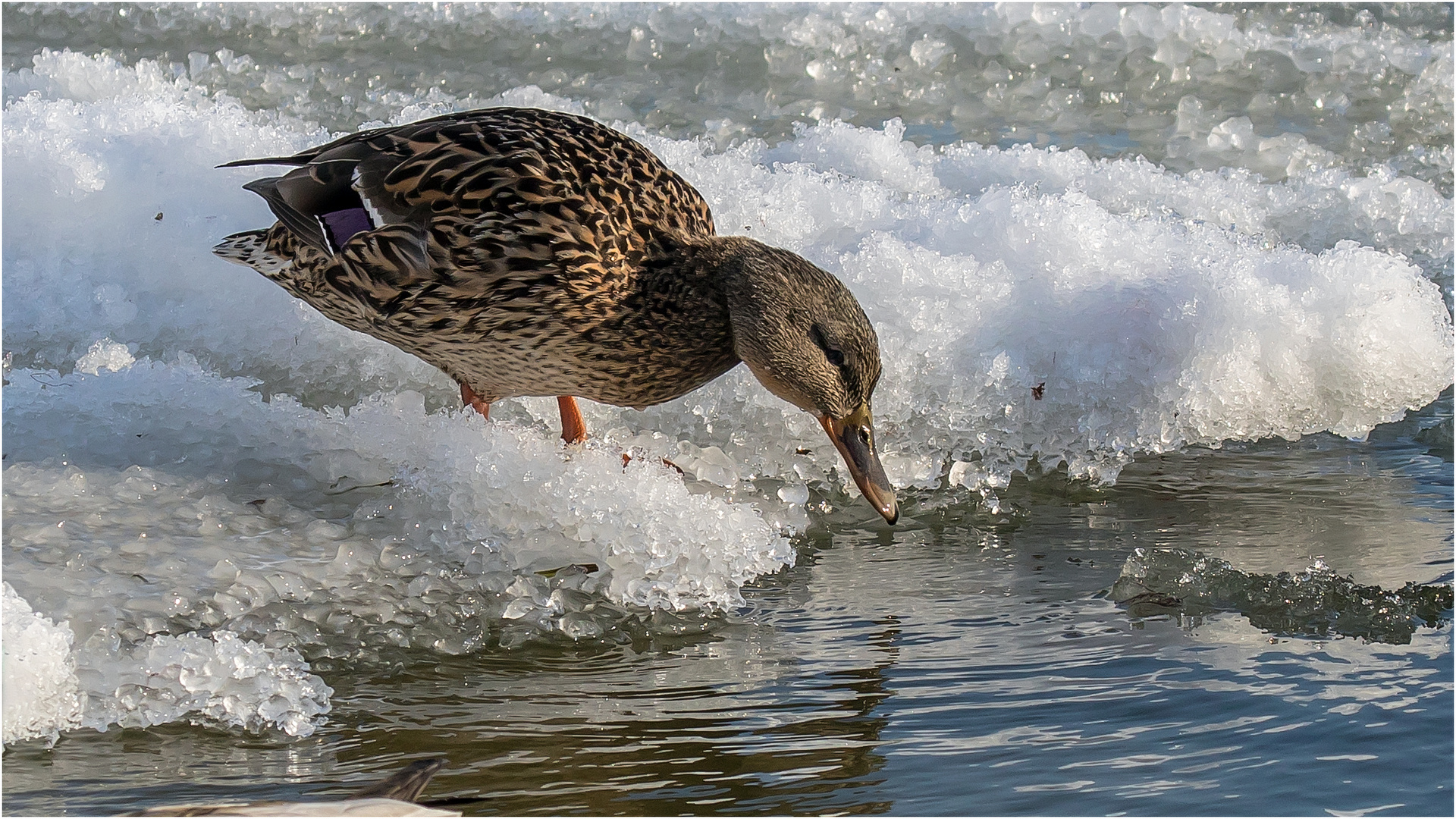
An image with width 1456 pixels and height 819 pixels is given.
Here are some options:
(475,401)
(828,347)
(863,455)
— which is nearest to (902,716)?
(863,455)

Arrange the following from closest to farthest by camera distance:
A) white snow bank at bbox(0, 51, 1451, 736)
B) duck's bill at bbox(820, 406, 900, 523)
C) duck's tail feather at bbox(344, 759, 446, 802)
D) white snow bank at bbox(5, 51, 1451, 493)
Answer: duck's tail feather at bbox(344, 759, 446, 802) < white snow bank at bbox(0, 51, 1451, 736) < duck's bill at bbox(820, 406, 900, 523) < white snow bank at bbox(5, 51, 1451, 493)

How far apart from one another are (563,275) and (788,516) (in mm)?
828

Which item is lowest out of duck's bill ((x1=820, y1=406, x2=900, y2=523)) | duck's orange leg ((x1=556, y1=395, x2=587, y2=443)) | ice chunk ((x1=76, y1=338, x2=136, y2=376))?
duck's bill ((x1=820, y1=406, x2=900, y2=523))

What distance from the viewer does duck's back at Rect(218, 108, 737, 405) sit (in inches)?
129

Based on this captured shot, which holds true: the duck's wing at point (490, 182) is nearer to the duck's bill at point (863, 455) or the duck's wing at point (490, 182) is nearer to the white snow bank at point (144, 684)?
the duck's bill at point (863, 455)

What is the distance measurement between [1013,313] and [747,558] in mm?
1619

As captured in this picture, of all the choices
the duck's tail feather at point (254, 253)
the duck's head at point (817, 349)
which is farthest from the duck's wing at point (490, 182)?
the duck's head at point (817, 349)

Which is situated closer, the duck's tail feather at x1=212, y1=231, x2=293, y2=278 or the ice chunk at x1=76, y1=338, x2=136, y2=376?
the duck's tail feather at x1=212, y1=231, x2=293, y2=278

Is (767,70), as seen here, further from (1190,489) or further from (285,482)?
(285,482)

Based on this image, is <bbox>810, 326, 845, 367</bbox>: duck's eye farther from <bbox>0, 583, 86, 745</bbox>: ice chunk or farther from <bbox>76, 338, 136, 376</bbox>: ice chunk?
<bbox>76, 338, 136, 376</bbox>: ice chunk

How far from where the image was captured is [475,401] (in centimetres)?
375

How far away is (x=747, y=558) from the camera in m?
3.14

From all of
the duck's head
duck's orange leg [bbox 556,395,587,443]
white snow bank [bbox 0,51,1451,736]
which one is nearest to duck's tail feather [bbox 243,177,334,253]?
white snow bank [bbox 0,51,1451,736]

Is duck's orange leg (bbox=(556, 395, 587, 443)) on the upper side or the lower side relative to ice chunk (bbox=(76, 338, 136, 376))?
lower
